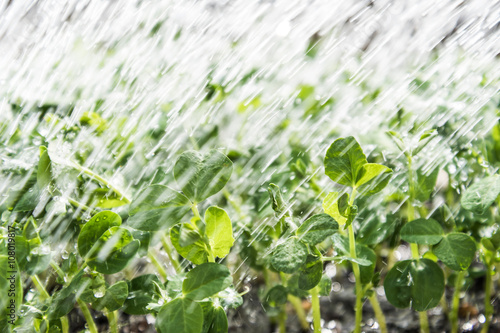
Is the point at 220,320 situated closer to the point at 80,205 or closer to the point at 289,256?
the point at 289,256

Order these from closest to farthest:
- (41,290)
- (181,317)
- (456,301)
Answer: (181,317) → (41,290) → (456,301)

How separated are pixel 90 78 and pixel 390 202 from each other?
677mm

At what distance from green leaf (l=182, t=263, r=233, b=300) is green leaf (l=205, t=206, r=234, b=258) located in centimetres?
3

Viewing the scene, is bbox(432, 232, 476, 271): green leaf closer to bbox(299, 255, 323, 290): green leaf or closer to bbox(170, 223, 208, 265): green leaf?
bbox(299, 255, 323, 290): green leaf

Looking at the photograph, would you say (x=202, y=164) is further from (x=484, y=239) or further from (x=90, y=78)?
(x=90, y=78)

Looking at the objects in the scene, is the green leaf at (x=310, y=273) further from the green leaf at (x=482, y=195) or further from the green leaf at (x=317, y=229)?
the green leaf at (x=482, y=195)

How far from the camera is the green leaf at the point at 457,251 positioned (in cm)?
53

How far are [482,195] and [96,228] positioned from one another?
434 mm

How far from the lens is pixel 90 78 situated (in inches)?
39.5

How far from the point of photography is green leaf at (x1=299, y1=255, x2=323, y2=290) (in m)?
0.49

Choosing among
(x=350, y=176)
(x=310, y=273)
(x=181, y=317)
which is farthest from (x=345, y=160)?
(x=181, y=317)

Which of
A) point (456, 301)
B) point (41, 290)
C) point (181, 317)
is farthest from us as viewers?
point (456, 301)

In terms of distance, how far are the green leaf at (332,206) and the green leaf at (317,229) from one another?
0.12 ft

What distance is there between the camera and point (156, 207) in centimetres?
47
